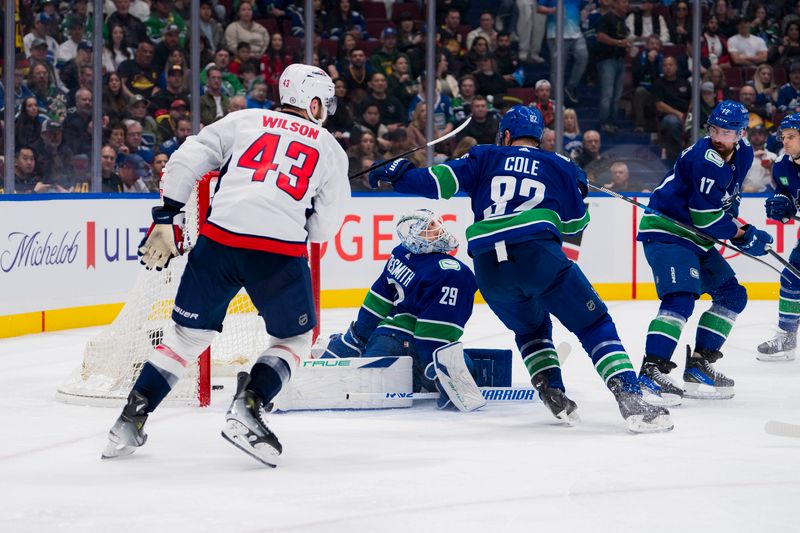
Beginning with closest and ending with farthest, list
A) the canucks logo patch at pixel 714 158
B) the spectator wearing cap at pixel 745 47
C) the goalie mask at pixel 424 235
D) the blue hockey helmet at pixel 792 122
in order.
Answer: the goalie mask at pixel 424 235, the canucks logo patch at pixel 714 158, the blue hockey helmet at pixel 792 122, the spectator wearing cap at pixel 745 47

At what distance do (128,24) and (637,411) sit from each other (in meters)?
5.46

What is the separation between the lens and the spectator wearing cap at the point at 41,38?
737 cm

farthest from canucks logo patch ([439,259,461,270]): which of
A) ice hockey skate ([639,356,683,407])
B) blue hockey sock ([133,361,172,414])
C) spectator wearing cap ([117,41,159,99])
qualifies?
spectator wearing cap ([117,41,159,99])

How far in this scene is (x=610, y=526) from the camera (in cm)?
274

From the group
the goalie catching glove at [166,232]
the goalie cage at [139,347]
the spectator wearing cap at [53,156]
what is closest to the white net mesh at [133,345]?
the goalie cage at [139,347]

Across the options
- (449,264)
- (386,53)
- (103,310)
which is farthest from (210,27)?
(449,264)

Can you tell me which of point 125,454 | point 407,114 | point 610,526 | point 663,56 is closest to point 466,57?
point 407,114

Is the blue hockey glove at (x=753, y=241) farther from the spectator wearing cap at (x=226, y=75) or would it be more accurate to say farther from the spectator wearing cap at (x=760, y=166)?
the spectator wearing cap at (x=226, y=75)

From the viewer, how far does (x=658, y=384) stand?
15.0 ft

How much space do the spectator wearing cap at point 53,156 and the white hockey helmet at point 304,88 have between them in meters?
4.08

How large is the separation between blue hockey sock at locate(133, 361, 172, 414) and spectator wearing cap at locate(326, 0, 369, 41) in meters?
6.07

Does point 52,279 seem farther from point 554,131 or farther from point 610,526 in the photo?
point 610,526

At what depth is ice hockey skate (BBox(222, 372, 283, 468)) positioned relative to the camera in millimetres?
3340

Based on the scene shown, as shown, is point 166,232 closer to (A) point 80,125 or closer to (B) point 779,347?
(B) point 779,347
